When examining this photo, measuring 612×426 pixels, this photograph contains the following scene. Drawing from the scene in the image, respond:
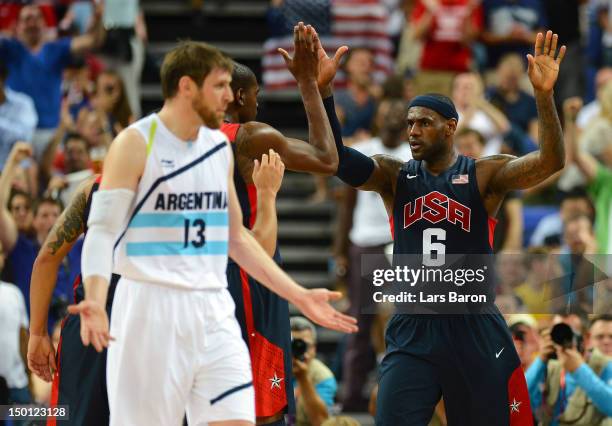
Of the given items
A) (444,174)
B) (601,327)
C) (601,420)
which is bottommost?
(601,420)

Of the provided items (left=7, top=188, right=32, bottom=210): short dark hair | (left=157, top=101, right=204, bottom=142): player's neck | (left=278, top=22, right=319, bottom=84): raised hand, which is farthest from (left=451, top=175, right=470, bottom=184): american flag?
(left=7, top=188, right=32, bottom=210): short dark hair

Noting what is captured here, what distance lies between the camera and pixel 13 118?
12.7m

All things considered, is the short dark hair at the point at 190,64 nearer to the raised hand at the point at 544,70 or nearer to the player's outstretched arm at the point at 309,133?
the player's outstretched arm at the point at 309,133

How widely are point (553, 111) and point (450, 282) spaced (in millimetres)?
1107

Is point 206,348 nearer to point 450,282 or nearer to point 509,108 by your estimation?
point 450,282

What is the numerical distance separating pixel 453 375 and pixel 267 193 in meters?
1.56

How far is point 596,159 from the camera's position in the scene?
13117 millimetres

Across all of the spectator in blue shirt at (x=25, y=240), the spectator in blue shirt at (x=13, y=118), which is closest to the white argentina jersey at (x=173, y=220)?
the spectator in blue shirt at (x=25, y=240)

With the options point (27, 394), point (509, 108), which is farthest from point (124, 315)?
point (509, 108)

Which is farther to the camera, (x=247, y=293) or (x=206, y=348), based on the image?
(x=247, y=293)

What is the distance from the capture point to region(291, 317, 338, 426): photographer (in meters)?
8.76

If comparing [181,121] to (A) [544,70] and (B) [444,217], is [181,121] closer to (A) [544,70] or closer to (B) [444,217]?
(B) [444,217]

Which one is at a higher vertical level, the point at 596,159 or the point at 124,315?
the point at 596,159

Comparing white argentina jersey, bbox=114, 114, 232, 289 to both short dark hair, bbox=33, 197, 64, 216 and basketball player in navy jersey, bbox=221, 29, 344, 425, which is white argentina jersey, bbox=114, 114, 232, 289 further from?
short dark hair, bbox=33, 197, 64, 216
